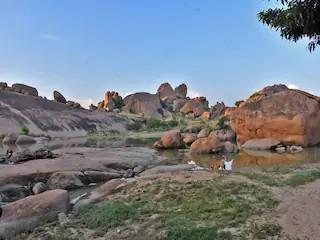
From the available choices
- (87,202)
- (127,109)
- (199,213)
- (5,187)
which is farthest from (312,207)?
(127,109)

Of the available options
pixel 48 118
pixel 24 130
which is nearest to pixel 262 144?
pixel 24 130

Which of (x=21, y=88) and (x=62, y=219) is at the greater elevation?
(x=21, y=88)

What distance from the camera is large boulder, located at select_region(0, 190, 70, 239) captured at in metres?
11.2

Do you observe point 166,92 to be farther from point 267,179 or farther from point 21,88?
point 267,179

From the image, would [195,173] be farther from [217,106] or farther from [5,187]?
[217,106]

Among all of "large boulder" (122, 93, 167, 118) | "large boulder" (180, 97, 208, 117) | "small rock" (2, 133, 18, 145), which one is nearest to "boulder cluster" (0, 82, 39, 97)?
"large boulder" (122, 93, 167, 118)

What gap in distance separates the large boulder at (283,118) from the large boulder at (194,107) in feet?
176

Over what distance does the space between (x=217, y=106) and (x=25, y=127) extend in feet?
138

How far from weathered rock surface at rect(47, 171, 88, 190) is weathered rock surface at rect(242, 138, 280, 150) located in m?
22.4

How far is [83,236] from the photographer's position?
10227mm

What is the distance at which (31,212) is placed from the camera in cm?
1173

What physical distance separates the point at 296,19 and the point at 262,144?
32.6m

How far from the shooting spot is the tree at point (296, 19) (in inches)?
289

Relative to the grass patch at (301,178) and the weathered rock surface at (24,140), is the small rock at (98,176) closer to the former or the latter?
the grass patch at (301,178)
